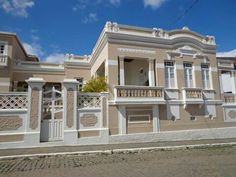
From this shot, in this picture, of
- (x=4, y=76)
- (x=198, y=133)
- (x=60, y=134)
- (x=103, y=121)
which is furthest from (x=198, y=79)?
(x=4, y=76)

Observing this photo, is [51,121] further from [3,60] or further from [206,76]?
[206,76]

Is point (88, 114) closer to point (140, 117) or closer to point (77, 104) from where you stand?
point (77, 104)

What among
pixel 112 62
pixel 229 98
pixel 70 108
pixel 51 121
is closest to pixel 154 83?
pixel 112 62

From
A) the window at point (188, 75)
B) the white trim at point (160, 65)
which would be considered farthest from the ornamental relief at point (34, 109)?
the window at point (188, 75)

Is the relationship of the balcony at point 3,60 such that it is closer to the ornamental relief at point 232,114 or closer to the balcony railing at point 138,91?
the balcony railing at point 138,91

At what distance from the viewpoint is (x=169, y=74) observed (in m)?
A: 14.4

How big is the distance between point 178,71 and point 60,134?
892cm

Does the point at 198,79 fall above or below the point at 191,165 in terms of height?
above

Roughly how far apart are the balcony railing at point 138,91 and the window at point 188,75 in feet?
9.22

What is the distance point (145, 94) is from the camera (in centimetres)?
A: 1276

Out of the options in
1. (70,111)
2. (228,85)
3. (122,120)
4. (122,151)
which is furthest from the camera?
(228,85)

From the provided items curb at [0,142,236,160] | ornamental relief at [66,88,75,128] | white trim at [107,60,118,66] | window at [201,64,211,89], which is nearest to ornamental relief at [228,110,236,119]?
window at [201,64,211,89]

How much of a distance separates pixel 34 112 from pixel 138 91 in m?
6.01

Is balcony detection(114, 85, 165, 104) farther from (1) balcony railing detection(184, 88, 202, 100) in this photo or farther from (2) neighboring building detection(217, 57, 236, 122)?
(2) neighboring building detection(217, 57, 236, 122)
